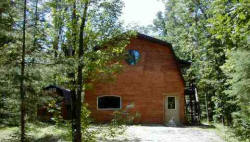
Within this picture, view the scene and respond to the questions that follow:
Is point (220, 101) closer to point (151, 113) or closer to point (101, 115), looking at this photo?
point (151, 113)

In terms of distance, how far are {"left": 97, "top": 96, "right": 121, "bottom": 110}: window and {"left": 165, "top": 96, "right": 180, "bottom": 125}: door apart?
3.21 m

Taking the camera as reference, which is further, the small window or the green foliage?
the small window

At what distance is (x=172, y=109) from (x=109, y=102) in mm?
4215

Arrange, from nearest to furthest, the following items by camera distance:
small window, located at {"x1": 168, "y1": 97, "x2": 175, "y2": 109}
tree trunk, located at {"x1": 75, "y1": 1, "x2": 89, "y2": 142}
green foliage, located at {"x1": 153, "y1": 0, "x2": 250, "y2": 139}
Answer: tree trunk, located at {"x1": 75, "y1": 1, "x2": 89, "y2": 142}
green foliage, located at {"x1": 153, "y1": 0, "x2": 250, "y2": 139}
small window, located at {"x1": 168, "y1": 97, "x2": 175, "y2": 109}

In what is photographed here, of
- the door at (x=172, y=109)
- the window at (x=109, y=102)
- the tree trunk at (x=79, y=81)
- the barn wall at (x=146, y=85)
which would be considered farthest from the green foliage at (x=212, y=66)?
the tree trunk at (x=79, y=81)

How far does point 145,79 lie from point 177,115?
3.17m

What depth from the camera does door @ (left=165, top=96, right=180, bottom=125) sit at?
50.4 feet

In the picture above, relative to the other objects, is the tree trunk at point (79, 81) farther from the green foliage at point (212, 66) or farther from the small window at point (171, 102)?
the small window at point (171, 102)

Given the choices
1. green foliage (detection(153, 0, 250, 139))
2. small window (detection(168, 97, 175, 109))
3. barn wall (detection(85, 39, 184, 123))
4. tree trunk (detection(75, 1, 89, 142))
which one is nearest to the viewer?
tree trunk (detection(75, 1, 89, 142))

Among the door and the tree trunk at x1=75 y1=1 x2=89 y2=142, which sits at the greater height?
the tree trunk at x1=75 y1=1 x2=89 y2=142

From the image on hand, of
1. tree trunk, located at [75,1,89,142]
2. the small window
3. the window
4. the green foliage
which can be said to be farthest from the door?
tree trunk, located at [75,1,89,142]

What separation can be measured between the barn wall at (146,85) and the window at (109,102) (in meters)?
0.27

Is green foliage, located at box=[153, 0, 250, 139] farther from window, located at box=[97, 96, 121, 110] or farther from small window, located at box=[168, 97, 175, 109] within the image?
window, located at box=[97, 96, 121, 110]

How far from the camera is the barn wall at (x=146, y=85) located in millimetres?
15359
